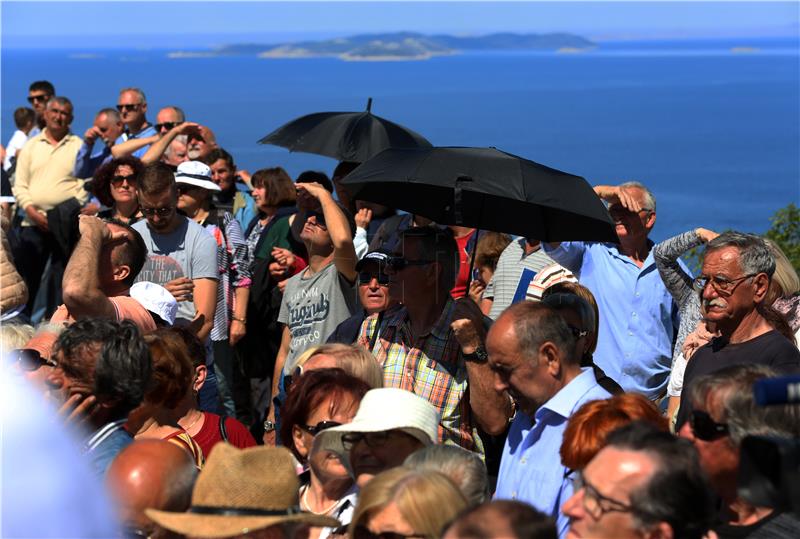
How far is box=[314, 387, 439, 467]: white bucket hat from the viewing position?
4.12 meters

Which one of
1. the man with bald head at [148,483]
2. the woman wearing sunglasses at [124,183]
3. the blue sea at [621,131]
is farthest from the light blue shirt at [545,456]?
the blue sea at [621,131]

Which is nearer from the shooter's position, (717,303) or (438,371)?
(717,303)

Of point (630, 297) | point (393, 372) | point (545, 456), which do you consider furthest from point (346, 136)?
point (545, 456)

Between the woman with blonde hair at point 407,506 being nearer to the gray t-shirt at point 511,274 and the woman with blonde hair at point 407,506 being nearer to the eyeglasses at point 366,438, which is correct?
the eyeglasses at point 366,438

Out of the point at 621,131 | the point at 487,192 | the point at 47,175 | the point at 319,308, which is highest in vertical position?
the point at 487,192

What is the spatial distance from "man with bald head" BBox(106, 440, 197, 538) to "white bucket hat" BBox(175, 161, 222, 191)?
4.50 m

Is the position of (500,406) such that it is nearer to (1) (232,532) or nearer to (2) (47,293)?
(1) (232,532)

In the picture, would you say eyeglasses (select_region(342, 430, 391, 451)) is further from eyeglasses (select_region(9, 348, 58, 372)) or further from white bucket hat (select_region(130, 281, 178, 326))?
white bucket hat (select_region(130, 281, 178, 326))

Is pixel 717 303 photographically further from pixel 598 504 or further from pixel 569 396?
pixel 598 504

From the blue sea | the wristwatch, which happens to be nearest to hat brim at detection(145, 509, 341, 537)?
the wristwatch

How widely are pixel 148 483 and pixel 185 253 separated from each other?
143 inches

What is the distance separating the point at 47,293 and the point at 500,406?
6768 millimetres

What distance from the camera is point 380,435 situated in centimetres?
415

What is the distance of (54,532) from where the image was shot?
313cm
